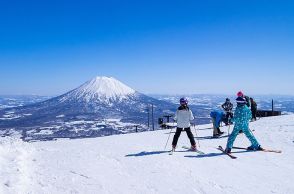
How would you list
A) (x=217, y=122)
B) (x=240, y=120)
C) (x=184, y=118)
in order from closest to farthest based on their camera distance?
(x=240, y=120) → (x=184, y=118) → (x=217, y=122)

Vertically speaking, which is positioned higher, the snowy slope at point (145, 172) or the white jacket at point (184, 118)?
the white jacket at point (184, 118)

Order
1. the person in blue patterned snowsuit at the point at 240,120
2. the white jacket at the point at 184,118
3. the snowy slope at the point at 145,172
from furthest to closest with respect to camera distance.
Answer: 1. the white jacket at the point at 184,118
2. the person in blue patterned snowsuit at the point at 240,120
3. the snowy slope at the point at 145,172

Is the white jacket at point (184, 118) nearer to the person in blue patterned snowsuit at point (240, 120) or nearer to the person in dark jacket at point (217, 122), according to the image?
the person in blue patterned snowsuit at point (240, 120)

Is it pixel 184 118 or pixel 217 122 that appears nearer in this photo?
pixel 184 118

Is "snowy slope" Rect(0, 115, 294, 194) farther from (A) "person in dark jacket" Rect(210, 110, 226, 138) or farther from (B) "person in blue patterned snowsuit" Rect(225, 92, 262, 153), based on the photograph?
(A) "person in dark jacket" Rect(210, 110, 226, 138)

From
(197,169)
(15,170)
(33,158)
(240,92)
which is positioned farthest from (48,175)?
(240,92)

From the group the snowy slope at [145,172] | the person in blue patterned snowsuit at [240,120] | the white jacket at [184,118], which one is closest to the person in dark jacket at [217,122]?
the snowy slope at [145,172]

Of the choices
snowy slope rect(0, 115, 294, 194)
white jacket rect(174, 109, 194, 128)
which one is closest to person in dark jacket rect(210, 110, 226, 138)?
snowy slope rect(0, 115, 294, 194)

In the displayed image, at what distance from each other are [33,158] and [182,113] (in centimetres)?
491

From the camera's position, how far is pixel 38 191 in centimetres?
591

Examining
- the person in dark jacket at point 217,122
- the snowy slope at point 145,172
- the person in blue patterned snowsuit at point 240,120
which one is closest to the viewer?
the snowy slope at point 145,172

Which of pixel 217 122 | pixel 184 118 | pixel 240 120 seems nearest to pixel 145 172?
pixel 184 118

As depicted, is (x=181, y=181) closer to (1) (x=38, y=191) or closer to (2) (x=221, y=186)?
(2) (x=221, y=186)

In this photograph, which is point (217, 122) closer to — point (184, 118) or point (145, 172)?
point (184, 118)
